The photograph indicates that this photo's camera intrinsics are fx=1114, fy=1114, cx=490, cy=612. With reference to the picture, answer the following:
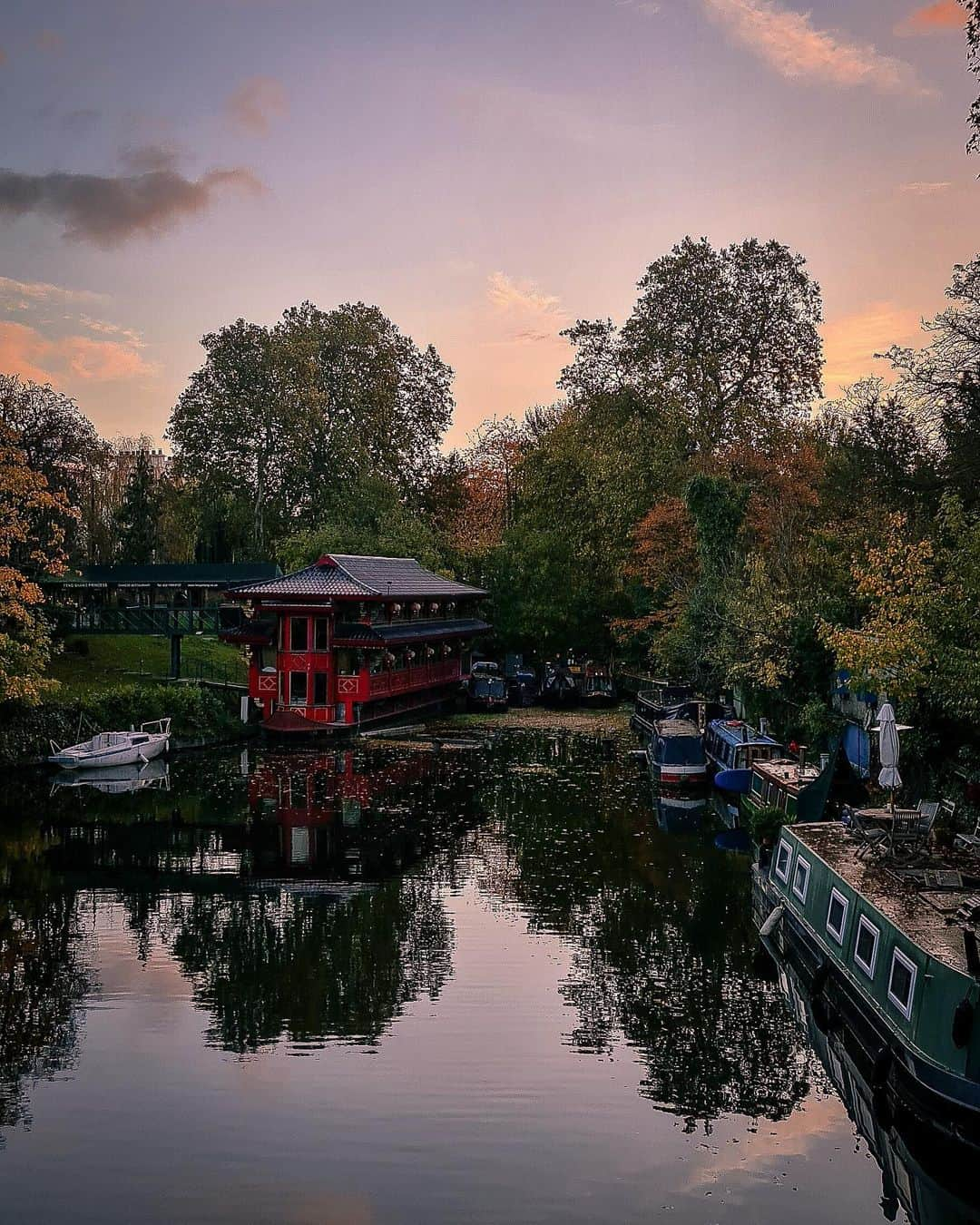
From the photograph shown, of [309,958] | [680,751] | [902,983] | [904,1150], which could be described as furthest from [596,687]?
[904,1150]

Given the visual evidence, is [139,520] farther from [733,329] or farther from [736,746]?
[736,746]

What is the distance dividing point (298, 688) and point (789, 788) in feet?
99.4

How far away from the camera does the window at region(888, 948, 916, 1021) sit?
15703 mm

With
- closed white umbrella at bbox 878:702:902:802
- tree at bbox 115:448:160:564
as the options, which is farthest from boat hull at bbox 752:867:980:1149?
tree at bbox 115:448:160:564

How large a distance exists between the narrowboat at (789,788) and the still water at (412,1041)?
231cm

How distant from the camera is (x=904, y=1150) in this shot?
1512 cm

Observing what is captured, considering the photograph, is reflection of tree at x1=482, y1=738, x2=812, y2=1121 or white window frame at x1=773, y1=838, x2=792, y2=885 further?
white window frame at x1=773, y1=838, x2=792, y2=885

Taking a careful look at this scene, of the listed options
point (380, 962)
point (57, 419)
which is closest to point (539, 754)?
point (380, 962)

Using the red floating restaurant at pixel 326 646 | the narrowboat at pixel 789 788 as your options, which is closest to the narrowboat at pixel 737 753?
the narrowboat at pixel 789 788

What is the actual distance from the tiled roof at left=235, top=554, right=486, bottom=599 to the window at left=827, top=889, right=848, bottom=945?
3733 centimetres

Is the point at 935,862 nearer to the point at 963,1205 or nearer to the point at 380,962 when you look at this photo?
the point at 963,1205

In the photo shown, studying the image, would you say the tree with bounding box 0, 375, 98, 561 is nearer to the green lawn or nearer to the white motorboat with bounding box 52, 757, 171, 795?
the green lawn

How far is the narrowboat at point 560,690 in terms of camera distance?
68.7 m

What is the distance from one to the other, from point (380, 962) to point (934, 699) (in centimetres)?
1516
